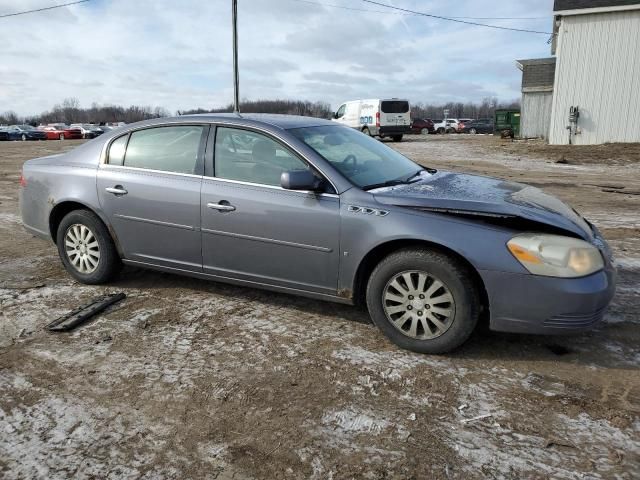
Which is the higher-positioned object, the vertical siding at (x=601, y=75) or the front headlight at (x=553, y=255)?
the vertical siding at (x=601, y=75)

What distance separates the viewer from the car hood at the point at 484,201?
3285mm

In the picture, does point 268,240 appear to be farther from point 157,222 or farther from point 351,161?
point 157,222

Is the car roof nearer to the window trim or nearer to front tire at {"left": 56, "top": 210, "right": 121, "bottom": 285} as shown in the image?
the window trim

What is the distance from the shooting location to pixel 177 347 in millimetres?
3520

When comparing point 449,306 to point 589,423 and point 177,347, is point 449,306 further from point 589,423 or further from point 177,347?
point 177,347

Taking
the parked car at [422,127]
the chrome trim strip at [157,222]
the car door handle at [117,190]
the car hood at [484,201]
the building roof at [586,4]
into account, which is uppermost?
the building roof at [586,4]

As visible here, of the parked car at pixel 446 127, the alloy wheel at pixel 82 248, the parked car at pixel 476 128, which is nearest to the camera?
the alloy wheel at pixel 82 248

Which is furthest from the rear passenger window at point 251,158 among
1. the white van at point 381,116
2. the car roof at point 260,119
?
the white van at point 381,116

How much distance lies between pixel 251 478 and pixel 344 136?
295 centimetres

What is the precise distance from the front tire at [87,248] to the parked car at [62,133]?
149 ft

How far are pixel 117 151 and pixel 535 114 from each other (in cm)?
2895

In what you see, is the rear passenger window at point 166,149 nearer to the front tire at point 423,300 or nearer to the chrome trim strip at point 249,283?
the chrome trim strip at point 249,283

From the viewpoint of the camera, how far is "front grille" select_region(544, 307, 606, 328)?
311 cm

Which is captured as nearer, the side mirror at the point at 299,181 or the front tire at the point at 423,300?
the front tire at the point at 423,300
